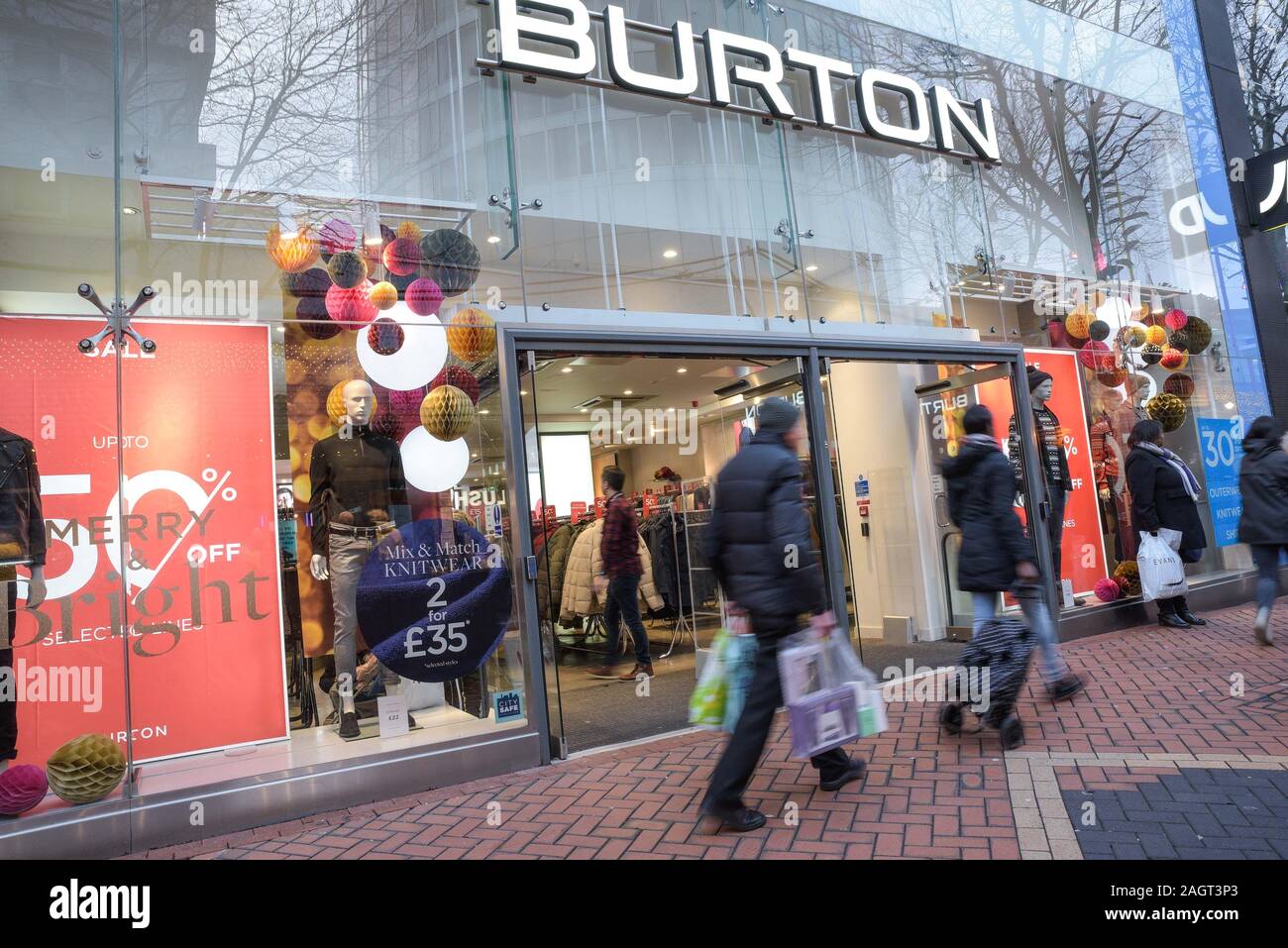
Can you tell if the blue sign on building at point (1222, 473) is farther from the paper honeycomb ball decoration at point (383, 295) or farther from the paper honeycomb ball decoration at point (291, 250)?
the paper honeycomb ball decoration at point (291, 250)

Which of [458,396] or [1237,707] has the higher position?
[458,396]

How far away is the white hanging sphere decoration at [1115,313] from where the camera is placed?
8445 mm

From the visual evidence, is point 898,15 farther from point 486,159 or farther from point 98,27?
point 98,27

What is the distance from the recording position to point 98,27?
4629 mm

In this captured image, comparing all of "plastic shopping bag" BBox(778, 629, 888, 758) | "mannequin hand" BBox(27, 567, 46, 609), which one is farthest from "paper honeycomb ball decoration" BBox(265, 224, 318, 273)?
"plastic shopping bag" BBox(778, 629, 888, 758)

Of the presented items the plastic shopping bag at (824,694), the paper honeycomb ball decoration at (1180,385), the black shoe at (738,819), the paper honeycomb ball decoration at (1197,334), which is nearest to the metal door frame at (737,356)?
the black shoe at (738,819)

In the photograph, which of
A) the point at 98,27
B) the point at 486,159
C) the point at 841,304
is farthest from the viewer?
the point at 841,304

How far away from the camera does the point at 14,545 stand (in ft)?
13.1

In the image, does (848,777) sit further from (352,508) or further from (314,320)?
(314,320)

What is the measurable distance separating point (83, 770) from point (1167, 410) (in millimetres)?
9774

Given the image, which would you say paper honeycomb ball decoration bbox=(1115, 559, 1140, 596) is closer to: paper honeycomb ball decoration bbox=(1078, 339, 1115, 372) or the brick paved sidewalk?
paper honeycomb ball decoration bbox=(1078, 339, 1115, 372)

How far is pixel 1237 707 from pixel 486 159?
573 centimetres

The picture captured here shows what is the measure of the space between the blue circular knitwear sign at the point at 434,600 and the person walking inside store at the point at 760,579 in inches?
74.6
